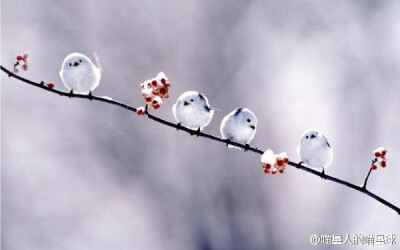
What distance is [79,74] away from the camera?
471cm

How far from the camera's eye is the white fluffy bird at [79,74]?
15.4 feet

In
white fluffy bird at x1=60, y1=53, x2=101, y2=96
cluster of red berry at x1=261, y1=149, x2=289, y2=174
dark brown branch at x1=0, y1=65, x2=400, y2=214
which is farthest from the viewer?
white fluffy bird at x1=60, y1=53, x2=101, y2=96

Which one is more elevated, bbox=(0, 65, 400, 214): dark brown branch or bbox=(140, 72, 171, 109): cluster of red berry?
bbox=(140, 72, 171, 109): cluster of red berry

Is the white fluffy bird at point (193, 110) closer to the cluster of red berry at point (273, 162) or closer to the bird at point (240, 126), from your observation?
the bird at point (240, 126)

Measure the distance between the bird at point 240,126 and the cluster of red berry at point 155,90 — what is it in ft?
3.44

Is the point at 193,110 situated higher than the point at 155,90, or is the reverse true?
the point at 193,110

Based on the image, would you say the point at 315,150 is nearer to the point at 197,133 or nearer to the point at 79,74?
the point at 197,133

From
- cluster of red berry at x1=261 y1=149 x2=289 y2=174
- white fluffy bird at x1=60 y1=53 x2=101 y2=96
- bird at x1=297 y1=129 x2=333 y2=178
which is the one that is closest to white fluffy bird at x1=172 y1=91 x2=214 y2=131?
cluster of red berry at x1=261 y1=149 x2=289 y2=174

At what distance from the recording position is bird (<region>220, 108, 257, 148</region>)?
473 centimetres

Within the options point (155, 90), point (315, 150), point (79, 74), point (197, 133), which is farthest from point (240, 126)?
point (79, 74)

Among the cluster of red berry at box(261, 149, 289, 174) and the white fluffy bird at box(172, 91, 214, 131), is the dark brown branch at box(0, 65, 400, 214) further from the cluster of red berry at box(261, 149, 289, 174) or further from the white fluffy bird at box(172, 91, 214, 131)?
the white fluffy bird at box(172, 91, 214, 131)

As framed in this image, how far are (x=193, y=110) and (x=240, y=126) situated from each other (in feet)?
2.05

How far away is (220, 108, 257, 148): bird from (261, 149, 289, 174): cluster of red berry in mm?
559

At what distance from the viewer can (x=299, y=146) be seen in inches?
195
